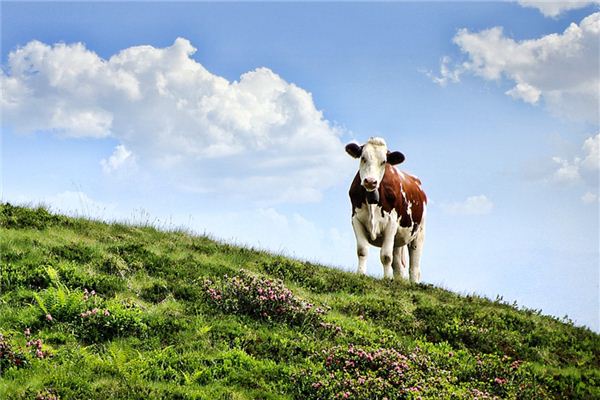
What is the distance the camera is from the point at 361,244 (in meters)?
19.5

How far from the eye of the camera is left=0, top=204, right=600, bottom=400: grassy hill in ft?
33.5

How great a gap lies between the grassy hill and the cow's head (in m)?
2.67

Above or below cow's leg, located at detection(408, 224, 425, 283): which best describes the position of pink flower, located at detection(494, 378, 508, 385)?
below

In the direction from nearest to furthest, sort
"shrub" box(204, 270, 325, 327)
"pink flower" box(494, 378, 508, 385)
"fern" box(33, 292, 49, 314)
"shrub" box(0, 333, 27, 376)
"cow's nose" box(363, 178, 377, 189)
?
"shrub" box(0, 333, 27, 376)
"fern" box(33, 292, 49, 314)
"pink flower" box(494, 378, 508, 385)
"shrub" box(204, 270, 325, 327)
"cow's nose" box(363, 178, 377, 189)

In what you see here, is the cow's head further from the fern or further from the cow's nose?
the fern

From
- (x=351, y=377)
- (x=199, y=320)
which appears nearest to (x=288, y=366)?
(x=351, y=377)

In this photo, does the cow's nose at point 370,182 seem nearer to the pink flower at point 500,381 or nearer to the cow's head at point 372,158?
the cow's head at point 372,158

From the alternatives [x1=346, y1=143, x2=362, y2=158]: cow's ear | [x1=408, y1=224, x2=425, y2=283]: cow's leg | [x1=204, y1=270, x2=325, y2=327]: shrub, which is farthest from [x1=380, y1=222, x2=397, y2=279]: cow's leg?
[x1=204, y1=270, x2=325, y2=327]: shrub

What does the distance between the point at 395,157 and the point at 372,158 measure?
4.09 feet

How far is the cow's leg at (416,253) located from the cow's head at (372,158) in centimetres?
402

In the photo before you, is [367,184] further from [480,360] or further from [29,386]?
[29,386]

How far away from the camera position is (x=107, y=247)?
53.9 ft

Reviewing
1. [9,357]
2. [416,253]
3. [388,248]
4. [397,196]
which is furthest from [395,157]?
[9,357]

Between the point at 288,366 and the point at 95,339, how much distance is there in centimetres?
329
